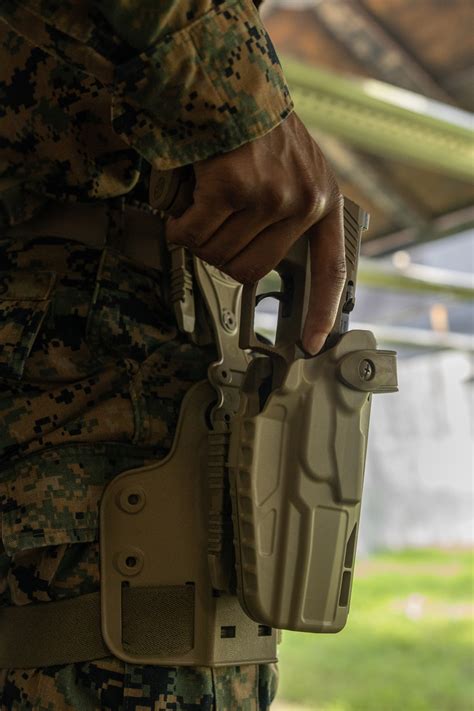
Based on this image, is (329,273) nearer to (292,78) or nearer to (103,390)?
(103,390)

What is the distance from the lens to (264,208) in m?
0.81

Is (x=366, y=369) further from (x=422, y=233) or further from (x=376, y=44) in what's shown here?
(x=376, y=44)

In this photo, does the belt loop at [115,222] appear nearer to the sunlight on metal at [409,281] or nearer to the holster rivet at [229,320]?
the holster rivet at [229,320]

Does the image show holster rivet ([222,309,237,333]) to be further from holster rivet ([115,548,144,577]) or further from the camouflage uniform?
holster rivet ([115,548,144,577])

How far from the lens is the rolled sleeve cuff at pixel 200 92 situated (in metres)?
0.78

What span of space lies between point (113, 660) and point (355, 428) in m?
0.37

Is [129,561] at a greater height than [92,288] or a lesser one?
lesser

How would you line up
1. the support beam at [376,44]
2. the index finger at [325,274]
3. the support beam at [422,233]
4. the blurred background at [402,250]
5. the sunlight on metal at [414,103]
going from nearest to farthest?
1. the index finger at [325,274]
2. the sunlight on metal at [414,103]
3. the blurred background at [402,250]
4. the support beam at [422,233]
5. the support beam at [376,44]

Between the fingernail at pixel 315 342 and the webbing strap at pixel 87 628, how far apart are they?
0.99ft

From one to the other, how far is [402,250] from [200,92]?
5.09 m

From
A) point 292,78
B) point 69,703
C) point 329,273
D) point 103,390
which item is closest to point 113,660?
point 69,703

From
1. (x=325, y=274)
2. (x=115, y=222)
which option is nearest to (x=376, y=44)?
(x=115, y=222)

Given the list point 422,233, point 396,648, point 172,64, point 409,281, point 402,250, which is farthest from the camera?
point 396,648

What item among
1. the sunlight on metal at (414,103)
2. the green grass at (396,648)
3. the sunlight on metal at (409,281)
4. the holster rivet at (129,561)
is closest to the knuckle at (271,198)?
the holster rivet at (129,561)
